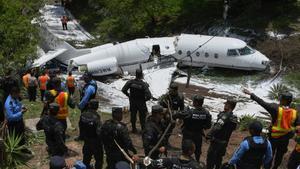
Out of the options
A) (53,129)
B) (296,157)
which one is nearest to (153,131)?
(53,129)

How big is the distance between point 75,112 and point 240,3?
20.5m

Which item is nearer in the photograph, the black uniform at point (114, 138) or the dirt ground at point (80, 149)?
the black uniform at point (114, 138)

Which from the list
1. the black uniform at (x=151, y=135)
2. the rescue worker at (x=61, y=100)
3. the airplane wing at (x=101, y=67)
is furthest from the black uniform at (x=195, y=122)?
the airplane wing at (x=101, y=67)

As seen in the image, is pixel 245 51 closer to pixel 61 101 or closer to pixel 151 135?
pixel 61 101

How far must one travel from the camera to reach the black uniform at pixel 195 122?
33.3 ft

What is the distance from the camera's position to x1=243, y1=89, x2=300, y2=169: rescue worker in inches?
398

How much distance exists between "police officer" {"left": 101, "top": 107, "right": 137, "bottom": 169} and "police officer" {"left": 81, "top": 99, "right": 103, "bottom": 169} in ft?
2.33

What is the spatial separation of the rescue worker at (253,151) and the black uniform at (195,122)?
4.89 feet

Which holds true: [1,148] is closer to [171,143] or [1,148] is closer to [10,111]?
[10,111]

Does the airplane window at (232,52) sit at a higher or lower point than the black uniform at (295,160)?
higher

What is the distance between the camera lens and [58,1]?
52.4 metres

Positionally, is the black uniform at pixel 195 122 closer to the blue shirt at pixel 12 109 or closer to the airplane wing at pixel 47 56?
the blue shirt at pixel 12 109

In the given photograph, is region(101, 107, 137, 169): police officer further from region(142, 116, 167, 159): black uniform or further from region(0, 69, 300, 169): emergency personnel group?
region(142, 116, 167, 159): black uniform

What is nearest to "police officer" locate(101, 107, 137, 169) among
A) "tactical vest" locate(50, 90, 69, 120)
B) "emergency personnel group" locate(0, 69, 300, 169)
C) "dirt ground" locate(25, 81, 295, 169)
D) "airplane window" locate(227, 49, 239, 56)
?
"emergency personnel group" locate(0, 69, 300, 169)
